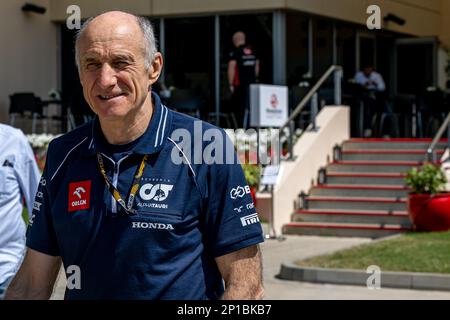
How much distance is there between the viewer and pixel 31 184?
533 centimetres

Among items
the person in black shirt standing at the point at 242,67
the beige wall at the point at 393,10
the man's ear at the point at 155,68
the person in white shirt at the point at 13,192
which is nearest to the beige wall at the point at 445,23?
the beige wall at the point at 393,10

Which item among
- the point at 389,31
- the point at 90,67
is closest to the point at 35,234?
the point at 90,67

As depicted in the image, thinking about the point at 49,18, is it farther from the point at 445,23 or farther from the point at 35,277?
the point at 35,277

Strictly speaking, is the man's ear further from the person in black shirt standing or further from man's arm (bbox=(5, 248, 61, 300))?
the person in black shirt standing

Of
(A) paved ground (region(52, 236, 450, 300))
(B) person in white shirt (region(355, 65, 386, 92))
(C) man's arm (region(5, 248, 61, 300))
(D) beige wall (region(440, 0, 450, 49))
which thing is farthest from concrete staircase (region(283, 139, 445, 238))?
(C) man's arm (region(5, 248, 61, 300))

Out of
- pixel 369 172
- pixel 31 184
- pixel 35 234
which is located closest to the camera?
pixel 35 234

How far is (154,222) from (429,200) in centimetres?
1193

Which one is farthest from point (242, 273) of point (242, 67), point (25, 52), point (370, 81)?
point (25, 52)

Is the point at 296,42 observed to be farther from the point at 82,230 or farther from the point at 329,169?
the point at 82,230

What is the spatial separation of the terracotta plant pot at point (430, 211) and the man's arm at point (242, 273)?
11.6 m

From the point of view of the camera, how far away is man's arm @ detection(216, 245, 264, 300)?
3.05 m

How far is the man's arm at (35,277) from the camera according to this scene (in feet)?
10.8

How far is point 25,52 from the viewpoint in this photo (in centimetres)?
2366
